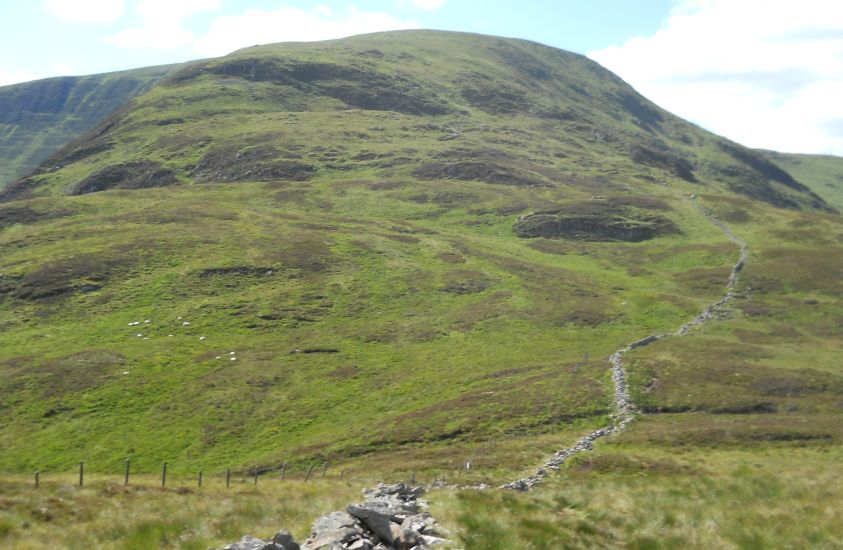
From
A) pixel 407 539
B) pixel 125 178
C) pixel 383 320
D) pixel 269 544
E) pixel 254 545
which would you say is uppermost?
pixel 125 178

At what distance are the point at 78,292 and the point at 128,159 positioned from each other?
106704 mm

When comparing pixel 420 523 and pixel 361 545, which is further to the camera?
pixel 420 523

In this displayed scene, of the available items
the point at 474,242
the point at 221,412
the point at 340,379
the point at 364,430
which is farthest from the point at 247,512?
the point at 474,242

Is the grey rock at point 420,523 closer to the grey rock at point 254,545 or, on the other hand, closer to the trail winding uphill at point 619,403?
the grey rock at point 254,545

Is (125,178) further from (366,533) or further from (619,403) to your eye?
(366,533)

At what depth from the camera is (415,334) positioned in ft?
248

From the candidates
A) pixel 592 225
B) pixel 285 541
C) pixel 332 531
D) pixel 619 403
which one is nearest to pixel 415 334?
pixel 619 403

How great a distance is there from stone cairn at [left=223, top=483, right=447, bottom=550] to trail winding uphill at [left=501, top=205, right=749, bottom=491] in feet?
57.0

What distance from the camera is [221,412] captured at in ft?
176

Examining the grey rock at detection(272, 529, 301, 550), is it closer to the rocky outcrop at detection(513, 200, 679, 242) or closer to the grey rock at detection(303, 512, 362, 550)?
the grey rock at detection(303, 512, 362, 550)

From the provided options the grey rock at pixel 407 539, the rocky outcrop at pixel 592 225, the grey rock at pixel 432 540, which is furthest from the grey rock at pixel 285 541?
the rocky outcrop at pixel 592 225

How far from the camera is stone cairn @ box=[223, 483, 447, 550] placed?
15.1 meters

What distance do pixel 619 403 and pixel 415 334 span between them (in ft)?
92.0

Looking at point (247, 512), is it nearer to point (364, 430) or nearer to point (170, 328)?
point (364, 430)
